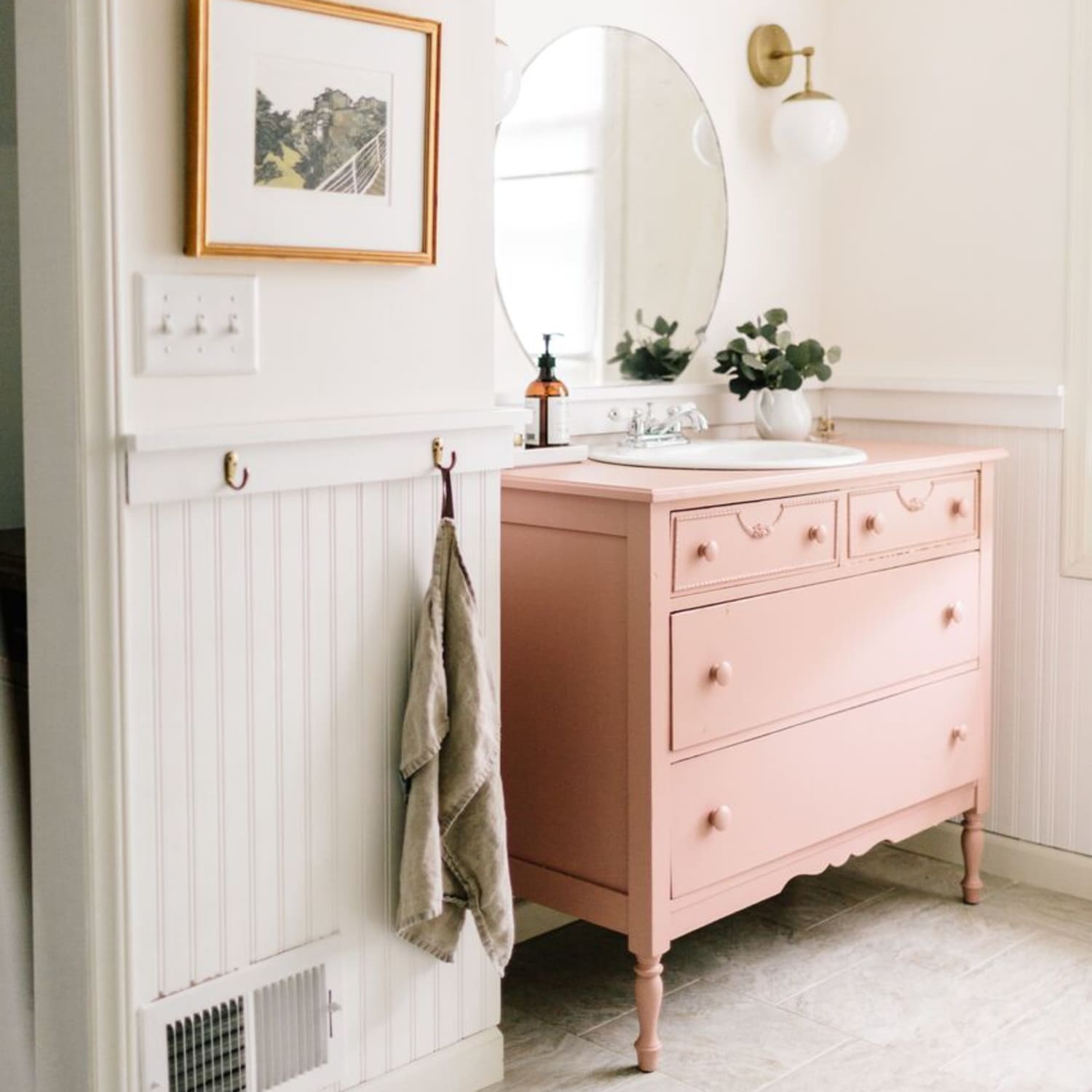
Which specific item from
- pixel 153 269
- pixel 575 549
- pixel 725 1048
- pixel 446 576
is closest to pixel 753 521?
pixel 575 549

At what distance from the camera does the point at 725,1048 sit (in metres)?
2.45

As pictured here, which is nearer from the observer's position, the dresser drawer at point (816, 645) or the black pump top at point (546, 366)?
the dresser drawer at point (816, 645)

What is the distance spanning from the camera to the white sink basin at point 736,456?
2.49 metres

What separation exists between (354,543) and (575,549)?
0.44 metres

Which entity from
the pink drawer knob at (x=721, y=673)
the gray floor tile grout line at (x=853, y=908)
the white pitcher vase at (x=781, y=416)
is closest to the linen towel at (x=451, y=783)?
the pink drawer knob at (x=721, y=673)

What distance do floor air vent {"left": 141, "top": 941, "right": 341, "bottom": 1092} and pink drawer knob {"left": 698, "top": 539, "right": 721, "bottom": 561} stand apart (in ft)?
2.56

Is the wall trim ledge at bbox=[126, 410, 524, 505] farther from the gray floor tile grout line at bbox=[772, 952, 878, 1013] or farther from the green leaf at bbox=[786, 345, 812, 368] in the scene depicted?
the gray floor tile grout line at bbox=[772, 952, 878, 1013]

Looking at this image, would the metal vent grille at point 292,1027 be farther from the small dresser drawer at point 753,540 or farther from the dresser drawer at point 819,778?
the small dresser drawer at point 753,540

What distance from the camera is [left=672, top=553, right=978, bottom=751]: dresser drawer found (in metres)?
2.34

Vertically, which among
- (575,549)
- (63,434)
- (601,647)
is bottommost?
(601,647)

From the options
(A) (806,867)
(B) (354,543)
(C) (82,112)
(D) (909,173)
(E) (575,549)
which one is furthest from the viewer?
(D) (909,173)

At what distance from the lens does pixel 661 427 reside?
283 centimetres

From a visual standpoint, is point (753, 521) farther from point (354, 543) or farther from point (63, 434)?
point (63, 434)

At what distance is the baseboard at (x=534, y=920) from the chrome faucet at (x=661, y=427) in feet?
2.84
